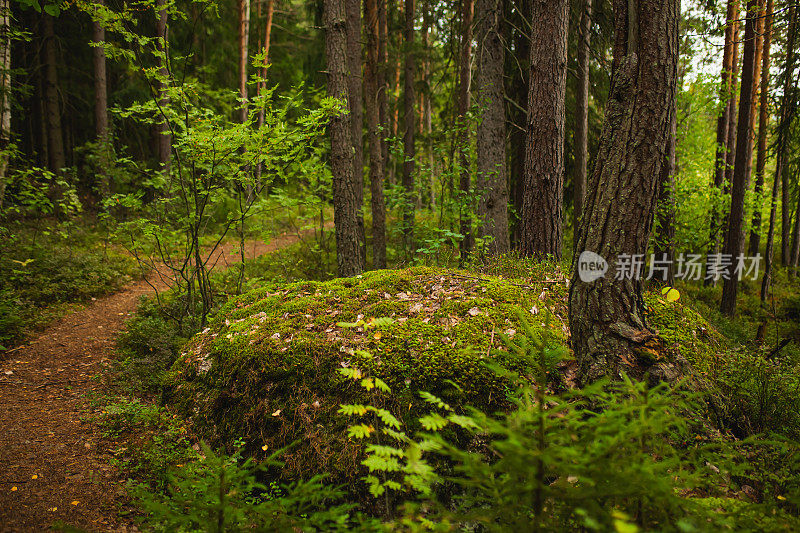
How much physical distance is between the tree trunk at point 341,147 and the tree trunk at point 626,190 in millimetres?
4235

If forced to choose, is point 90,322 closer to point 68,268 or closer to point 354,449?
point 68,268

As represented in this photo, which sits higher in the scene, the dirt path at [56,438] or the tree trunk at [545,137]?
the tree trunk at [545,137]

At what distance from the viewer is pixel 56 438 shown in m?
3.76

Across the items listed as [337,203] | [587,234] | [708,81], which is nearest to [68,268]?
[337,203]

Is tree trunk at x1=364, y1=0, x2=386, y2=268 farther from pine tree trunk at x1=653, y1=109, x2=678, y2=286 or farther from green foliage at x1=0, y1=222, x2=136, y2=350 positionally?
pine tree trunk at x1=653, y1=109, x2=678, y2=286

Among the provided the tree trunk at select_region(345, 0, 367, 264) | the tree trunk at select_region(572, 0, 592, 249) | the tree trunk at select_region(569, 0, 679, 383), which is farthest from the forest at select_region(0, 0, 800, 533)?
the tree trunk at select_region(345, 0, 367, 264)

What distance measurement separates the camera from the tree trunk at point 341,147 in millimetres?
6660

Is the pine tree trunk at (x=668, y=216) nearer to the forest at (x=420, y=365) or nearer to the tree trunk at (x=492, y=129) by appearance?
the forest at (x=420, y=365)

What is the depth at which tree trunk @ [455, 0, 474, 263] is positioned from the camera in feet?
25.0

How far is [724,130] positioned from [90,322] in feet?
58.5

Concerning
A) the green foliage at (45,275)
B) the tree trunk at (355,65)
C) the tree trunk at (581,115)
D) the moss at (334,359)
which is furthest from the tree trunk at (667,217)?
the green foliage at (45,275)

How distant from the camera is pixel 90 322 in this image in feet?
22.4

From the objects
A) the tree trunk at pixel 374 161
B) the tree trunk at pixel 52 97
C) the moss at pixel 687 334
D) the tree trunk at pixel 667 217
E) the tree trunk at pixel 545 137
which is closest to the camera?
the moss at pixel 687 334

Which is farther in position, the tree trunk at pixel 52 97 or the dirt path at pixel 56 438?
the tree trunk at pixel 52 97
